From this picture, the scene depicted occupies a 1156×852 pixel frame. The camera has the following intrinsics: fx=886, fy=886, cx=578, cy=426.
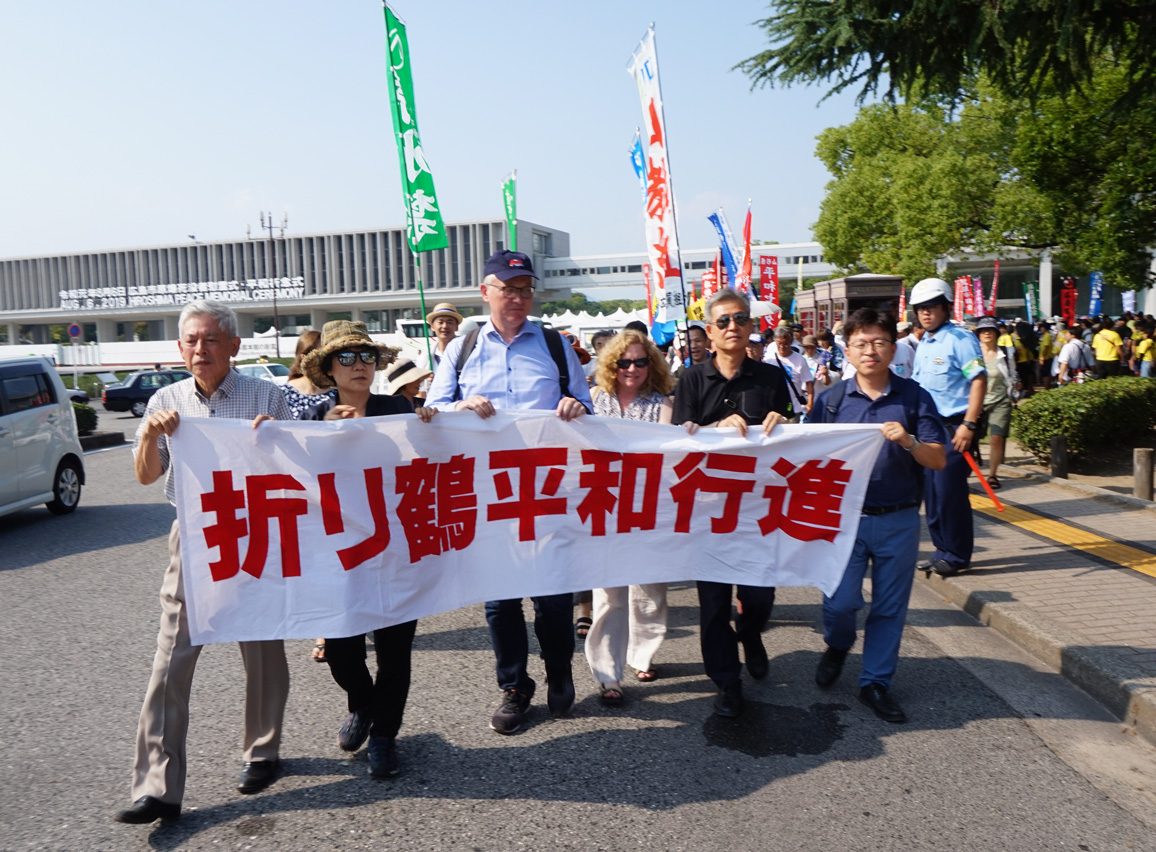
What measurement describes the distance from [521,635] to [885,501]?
1.84m

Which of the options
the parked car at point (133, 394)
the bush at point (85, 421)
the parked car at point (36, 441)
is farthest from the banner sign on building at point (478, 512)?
the parked car at point (133, 394)

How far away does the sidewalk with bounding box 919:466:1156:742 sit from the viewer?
439cm

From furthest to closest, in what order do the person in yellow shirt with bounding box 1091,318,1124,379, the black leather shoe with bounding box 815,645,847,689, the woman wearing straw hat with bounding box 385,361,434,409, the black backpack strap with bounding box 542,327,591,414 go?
1. the person in yellow shirt with bounding box 1091,318,1124,379
2. the woman wearing straw hat with bounding box 385,361,434,409
3. the black leather shoe with bounding box 815,645,847,689
4. the black backpack strap with bounding box 542,327,591,414

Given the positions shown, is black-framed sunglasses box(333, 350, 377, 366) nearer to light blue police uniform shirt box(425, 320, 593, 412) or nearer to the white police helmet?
light blue police uniform shirt box(425, 320, 593, 412)

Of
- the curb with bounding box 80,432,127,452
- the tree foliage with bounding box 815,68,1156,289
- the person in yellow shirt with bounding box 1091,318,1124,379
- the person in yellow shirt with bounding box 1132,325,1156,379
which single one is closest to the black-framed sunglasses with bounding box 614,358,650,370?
the tree foliage with bounding box 815,68,1156,289

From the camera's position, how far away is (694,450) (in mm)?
4195

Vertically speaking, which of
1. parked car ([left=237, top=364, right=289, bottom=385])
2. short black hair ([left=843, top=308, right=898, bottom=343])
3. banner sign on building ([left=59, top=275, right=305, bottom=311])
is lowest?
parked car ([left=237, top=364, right=289, bottom=385])

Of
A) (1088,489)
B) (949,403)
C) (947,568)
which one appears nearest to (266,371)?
(1088,489)

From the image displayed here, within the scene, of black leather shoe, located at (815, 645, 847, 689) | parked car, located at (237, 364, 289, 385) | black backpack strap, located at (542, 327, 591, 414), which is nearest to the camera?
black backpack strap, located at (542, 327, 591, 414)

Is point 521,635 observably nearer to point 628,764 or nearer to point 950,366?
point 628,764

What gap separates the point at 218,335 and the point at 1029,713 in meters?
4.01

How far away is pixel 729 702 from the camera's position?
412cm

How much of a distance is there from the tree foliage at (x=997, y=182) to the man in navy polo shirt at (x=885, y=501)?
6.95 meters

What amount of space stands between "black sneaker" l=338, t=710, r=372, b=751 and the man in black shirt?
1.56 metres
